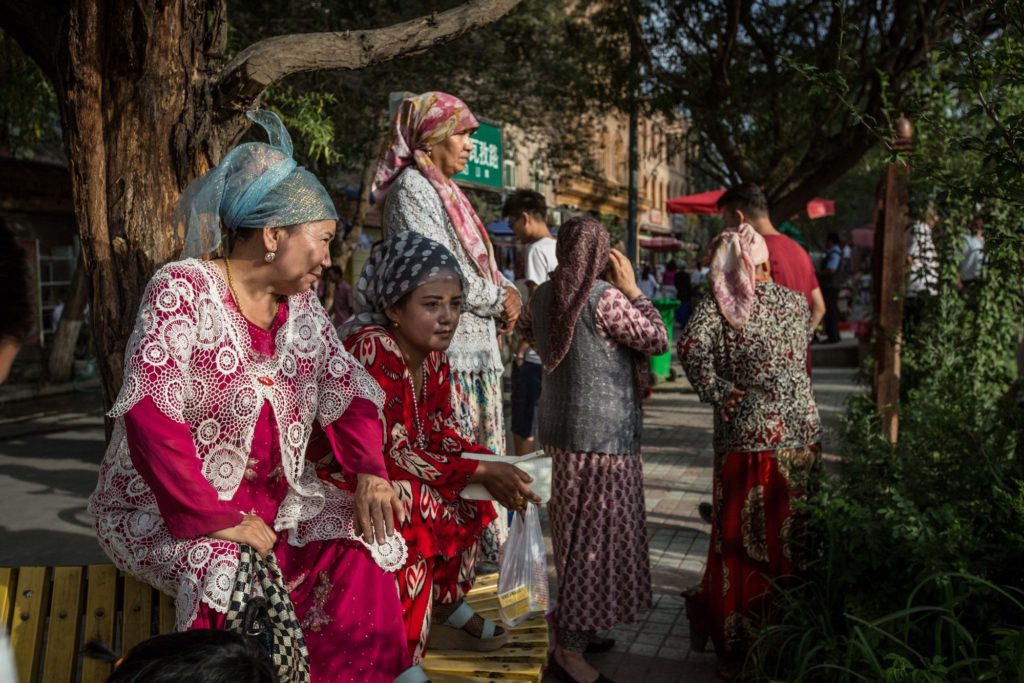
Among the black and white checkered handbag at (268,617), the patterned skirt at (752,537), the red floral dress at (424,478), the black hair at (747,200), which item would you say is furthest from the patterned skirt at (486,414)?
the black hair at (747,200)

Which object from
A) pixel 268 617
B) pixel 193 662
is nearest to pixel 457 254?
pixel 268 617

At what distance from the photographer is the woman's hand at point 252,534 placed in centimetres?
236

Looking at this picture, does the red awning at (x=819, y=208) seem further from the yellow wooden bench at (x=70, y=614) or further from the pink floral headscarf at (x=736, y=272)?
the yellow wooden bench at (x=70, y=614)

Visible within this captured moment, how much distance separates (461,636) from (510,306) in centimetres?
138

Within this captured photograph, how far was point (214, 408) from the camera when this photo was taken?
2.45 metres

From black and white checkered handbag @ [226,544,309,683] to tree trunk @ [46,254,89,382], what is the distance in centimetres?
1415

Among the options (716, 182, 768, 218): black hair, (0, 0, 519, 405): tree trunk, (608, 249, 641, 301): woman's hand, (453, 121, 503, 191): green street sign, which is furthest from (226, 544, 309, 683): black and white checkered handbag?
(453, 121, 503, 191): green street sign

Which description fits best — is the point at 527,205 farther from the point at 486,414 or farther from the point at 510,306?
the point at 486,414

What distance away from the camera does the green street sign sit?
21.2 ft

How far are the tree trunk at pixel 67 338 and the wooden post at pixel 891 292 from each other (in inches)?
504

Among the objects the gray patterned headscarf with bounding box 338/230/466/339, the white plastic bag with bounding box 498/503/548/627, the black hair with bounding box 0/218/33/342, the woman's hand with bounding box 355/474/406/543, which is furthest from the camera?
the white plastic bag with bounding box 498/503/548/627

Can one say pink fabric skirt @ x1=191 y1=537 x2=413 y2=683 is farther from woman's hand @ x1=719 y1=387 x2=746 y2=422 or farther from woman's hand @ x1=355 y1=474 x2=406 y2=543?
woman's hand @ x1=719 y1=387 x2=746 y2=422

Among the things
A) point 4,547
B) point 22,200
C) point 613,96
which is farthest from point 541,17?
point 4,547

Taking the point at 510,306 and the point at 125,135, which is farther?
the point at 510,306
